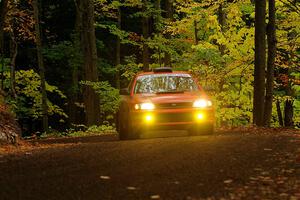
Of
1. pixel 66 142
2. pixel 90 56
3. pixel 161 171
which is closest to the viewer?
pixel 161 171

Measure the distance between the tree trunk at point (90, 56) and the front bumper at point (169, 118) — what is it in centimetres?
1150

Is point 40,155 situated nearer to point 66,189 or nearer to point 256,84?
point 66,189

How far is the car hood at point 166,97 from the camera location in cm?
1182

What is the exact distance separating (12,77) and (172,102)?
16.4m

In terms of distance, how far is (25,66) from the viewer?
114 feet

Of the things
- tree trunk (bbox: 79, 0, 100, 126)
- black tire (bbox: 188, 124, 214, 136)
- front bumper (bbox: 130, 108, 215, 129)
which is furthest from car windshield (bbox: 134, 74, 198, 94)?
tree trunk (bbox: 79, 0, 100, 126)

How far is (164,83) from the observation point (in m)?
12.8

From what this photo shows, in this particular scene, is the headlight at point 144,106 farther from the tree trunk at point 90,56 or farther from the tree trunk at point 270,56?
the tree trunk at point 90,56

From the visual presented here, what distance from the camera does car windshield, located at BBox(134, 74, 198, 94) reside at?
1262cm

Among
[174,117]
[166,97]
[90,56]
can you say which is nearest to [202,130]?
[174,117]

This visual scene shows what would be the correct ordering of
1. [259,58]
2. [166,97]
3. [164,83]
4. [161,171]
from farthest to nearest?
[259,58] < [164,83] < [166,97] < [161,171]

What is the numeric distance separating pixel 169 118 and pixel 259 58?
541cm

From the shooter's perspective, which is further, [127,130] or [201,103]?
[127,130]

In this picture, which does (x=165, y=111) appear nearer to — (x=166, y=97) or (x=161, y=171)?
(x=166, y=97)
